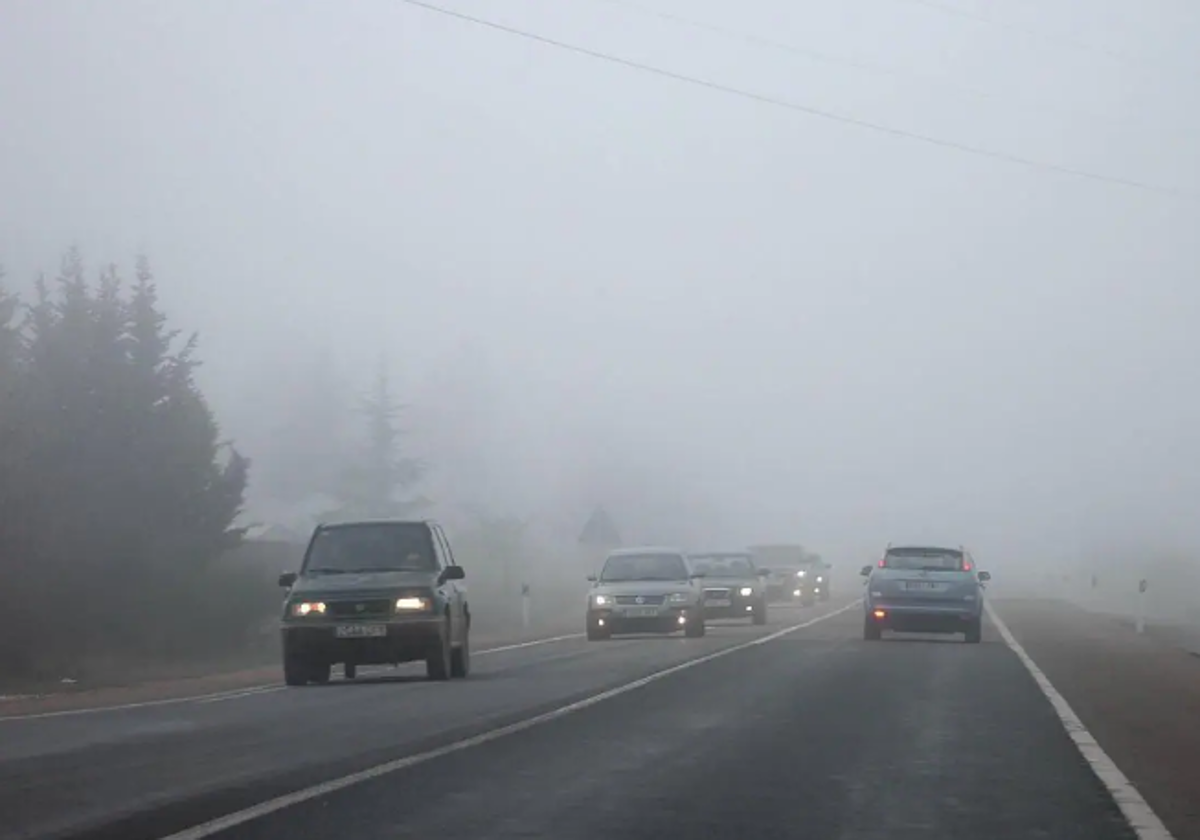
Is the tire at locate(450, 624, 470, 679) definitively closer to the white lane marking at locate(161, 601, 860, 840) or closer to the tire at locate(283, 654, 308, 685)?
the tire at locate(283, 654, 308, 685)

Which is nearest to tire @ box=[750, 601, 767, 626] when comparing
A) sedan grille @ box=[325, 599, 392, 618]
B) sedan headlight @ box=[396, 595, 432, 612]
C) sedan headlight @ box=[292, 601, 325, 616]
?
sedan headlight @ box=[396, 595, 432, 612]

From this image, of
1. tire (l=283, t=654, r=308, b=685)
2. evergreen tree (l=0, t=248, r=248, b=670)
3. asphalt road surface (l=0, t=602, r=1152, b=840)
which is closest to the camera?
asphalt road surface (l=0, t=602, r=1152, b=840)

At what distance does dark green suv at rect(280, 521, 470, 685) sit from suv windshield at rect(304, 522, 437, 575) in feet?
0.04

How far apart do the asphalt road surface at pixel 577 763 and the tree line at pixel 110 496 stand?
18.7 m

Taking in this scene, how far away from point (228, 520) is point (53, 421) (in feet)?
24.4

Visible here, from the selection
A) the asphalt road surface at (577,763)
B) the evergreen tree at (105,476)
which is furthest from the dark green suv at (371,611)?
the evergreen tree at (105,476)

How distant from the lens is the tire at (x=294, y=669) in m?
24.0

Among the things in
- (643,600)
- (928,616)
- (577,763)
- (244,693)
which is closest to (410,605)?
(244,693)

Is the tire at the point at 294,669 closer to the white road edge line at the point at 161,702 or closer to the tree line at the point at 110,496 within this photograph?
the white road edge line at the point at 161,702

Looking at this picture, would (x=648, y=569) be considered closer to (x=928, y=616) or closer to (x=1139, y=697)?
(x=928, y=616)

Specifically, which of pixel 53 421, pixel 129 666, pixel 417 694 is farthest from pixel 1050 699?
pixel 53 421

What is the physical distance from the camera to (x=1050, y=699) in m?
21.4

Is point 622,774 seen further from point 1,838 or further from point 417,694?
point 417,694

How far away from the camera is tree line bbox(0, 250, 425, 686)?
41.1 m
